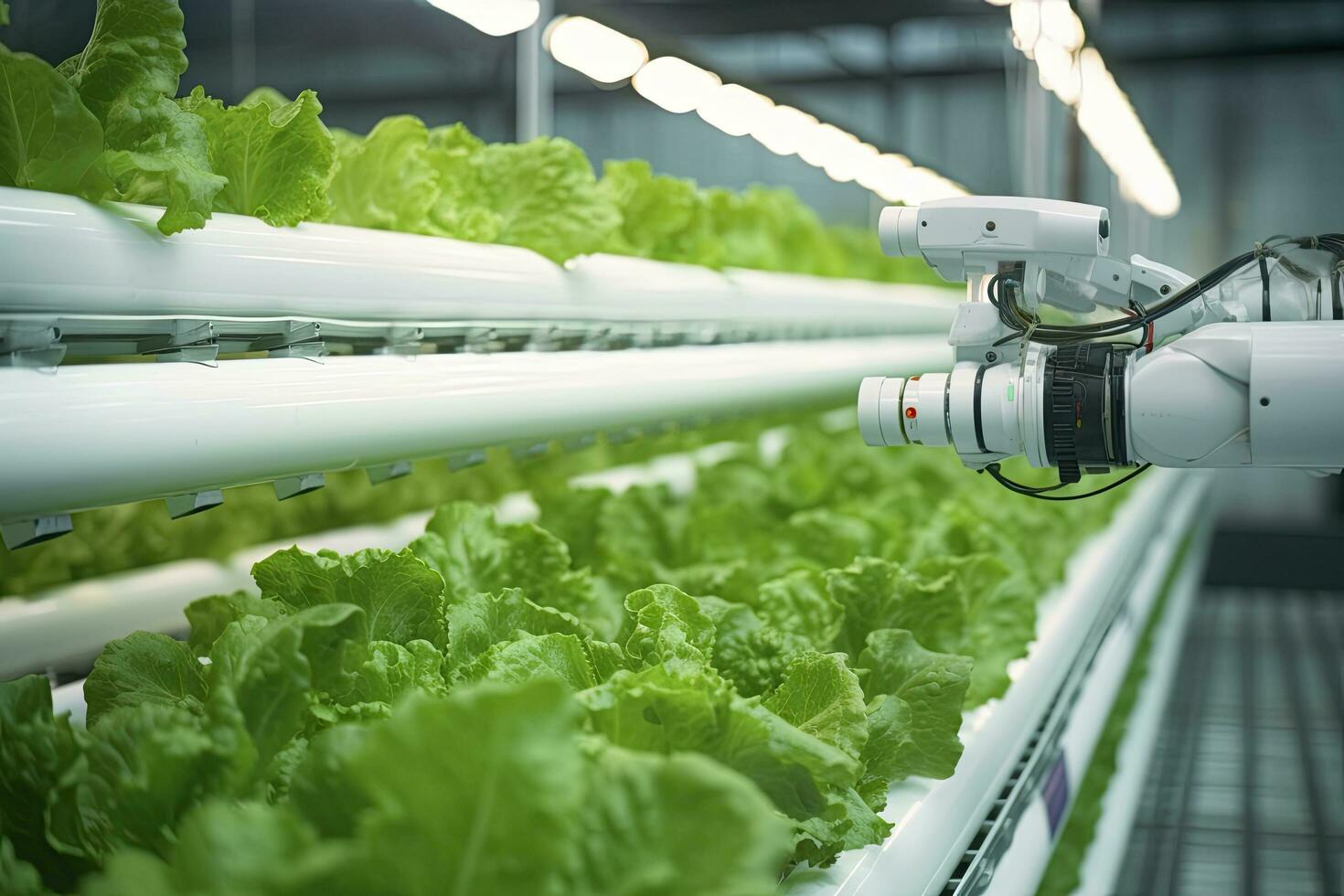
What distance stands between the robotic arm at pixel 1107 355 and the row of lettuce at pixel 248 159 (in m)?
0.56

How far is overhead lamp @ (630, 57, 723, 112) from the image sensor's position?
2623mm

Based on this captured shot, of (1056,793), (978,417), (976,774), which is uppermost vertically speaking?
(978,417)

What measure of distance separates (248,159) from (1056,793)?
1.26 meters

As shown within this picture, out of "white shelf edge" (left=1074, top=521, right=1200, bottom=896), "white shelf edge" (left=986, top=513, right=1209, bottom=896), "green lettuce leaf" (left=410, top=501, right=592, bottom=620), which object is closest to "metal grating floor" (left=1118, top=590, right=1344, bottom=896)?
"white shelf edge" (left=1074, top=521, right=1200, bottom=896)

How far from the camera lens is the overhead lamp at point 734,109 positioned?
119 inches

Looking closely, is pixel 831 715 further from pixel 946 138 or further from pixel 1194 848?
pixel 946 138

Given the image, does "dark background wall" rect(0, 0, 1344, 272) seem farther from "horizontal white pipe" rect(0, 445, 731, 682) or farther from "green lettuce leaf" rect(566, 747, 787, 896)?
"green lettuce leaf" rect(566, 747, 787, 896)

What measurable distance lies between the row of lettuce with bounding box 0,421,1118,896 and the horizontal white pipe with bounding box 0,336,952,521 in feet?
0.39

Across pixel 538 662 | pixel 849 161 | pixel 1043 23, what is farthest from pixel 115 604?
pixel 1043 23

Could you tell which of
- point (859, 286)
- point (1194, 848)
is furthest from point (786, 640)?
point (859, 286)

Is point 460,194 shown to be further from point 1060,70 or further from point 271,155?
point 1060,70

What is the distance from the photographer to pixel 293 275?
1.11 meters

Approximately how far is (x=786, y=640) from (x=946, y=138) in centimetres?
600

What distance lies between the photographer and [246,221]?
1.13m
